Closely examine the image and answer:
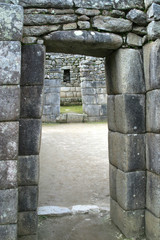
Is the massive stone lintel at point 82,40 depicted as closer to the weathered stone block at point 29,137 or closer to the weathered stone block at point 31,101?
the weathered stone block at point 31,101

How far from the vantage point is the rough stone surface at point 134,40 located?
10.8 feet

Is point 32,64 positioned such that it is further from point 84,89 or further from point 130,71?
point 84,89

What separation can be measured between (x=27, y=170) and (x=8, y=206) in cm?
55

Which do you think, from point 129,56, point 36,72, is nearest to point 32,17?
point 36,72

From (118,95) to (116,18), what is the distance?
103 cm

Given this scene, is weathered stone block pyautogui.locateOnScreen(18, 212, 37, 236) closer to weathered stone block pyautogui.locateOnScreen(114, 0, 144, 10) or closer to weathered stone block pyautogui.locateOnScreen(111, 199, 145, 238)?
weathered stone block pyautogui.locateOnScreen(111, 199, 145, 238)

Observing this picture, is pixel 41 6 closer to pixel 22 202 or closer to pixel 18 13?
pixel 18 13

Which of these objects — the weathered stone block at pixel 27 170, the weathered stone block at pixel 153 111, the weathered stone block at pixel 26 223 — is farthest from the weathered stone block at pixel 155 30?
the weathered stone block at pixel 26 223

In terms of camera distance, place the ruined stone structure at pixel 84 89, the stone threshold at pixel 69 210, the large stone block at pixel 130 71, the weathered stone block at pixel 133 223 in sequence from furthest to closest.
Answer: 1. the ruined stone structure at pixel 84 89
2. the stone threshold at pixel 69 210
3. the weathered stone block at pixel 133 223
4. the large stone block at pixel 130 71

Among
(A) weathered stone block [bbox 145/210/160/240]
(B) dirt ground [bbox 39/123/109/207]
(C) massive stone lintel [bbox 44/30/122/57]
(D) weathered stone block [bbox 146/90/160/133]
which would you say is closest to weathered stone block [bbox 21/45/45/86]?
(C) massive stone lintel [bbox 44/30/122/57]

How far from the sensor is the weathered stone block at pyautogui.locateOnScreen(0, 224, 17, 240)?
106 inches

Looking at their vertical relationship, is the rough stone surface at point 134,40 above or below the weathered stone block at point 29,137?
above

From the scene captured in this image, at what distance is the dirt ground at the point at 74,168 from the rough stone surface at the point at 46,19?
127 inches

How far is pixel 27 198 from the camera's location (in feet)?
10.3
